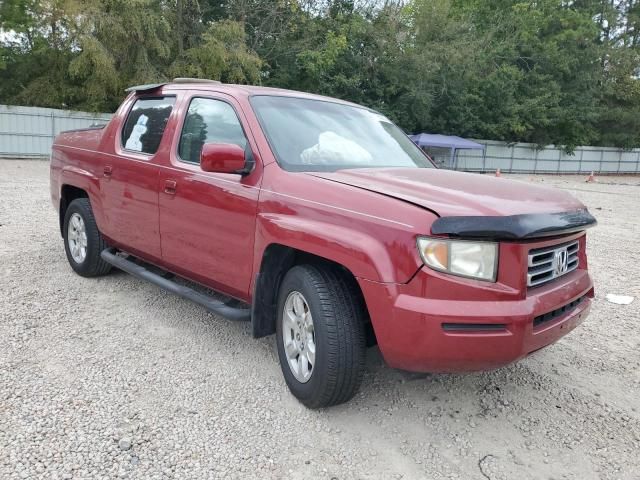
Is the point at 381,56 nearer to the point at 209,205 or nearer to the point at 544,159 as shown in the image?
the point at 544,159

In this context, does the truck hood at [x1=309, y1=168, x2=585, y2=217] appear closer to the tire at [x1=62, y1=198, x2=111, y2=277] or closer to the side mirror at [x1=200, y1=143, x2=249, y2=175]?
the side mirror at [x1=200, y1=143, x2=249, y2=175]

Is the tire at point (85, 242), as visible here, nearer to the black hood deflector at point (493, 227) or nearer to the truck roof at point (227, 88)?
the truck roof at point (227, 88)

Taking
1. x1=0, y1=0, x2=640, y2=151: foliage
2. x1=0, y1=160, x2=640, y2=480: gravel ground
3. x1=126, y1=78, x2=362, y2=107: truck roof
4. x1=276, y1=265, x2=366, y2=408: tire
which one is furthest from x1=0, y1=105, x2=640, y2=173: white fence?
x1=276, y1=265, x2=366, y2=408: tire

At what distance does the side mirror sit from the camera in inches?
120

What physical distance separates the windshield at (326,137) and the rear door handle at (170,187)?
85 cm

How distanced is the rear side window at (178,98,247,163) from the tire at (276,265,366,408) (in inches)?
44.4

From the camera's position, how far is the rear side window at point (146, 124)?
13.8 ft

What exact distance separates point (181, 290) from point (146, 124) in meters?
1.53

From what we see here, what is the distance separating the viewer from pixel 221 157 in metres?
3.06

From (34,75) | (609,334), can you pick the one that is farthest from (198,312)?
(34,75)

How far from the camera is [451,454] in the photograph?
271cm

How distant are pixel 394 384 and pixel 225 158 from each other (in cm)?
178

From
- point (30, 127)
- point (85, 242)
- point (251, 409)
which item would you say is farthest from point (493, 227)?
point (30, 127)

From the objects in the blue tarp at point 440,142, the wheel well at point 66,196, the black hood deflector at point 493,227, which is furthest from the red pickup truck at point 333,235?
the blue tarp at point 440,142
